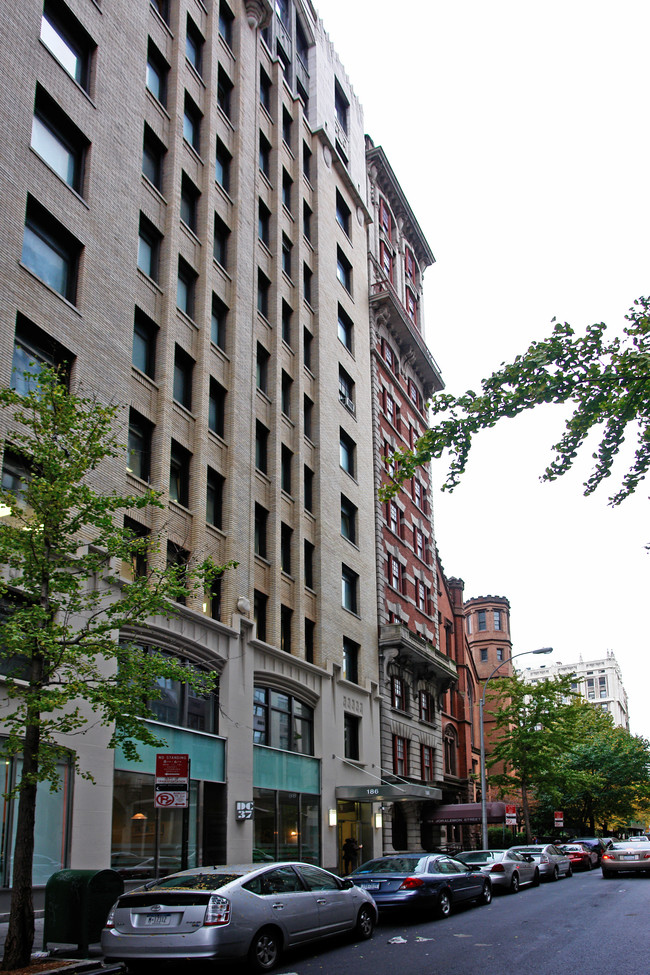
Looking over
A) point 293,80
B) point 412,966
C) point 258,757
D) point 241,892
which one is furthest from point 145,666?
point 293,80

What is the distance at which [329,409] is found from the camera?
35.7 m

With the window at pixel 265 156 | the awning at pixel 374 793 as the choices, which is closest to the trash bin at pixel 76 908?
the awning at pixel 374 793

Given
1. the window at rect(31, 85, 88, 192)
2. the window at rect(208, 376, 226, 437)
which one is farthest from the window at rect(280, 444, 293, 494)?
the window at rect(31, 85, 88, 192)

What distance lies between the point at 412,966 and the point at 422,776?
30.0 metres

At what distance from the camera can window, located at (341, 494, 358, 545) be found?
3675 centimetres

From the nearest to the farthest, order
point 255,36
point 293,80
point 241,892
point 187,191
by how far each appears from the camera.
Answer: point 241,892
point 187,191
point 255,36
point 293,80

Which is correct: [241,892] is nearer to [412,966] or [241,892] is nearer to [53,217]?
[412,966]

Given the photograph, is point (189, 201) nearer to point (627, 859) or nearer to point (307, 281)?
point (307, 281)

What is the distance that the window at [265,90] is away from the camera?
1387 inches

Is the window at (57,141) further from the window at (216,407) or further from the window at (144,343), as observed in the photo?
the window at (216,407)

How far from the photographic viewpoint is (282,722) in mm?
27922

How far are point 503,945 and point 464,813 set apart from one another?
91.4 ft

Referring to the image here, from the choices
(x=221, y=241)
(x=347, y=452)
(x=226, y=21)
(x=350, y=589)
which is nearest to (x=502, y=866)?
(x=350, y=589)

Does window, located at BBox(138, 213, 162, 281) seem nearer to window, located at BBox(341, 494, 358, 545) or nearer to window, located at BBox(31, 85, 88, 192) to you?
window, located at BBox(31, 85, 88, 192)
